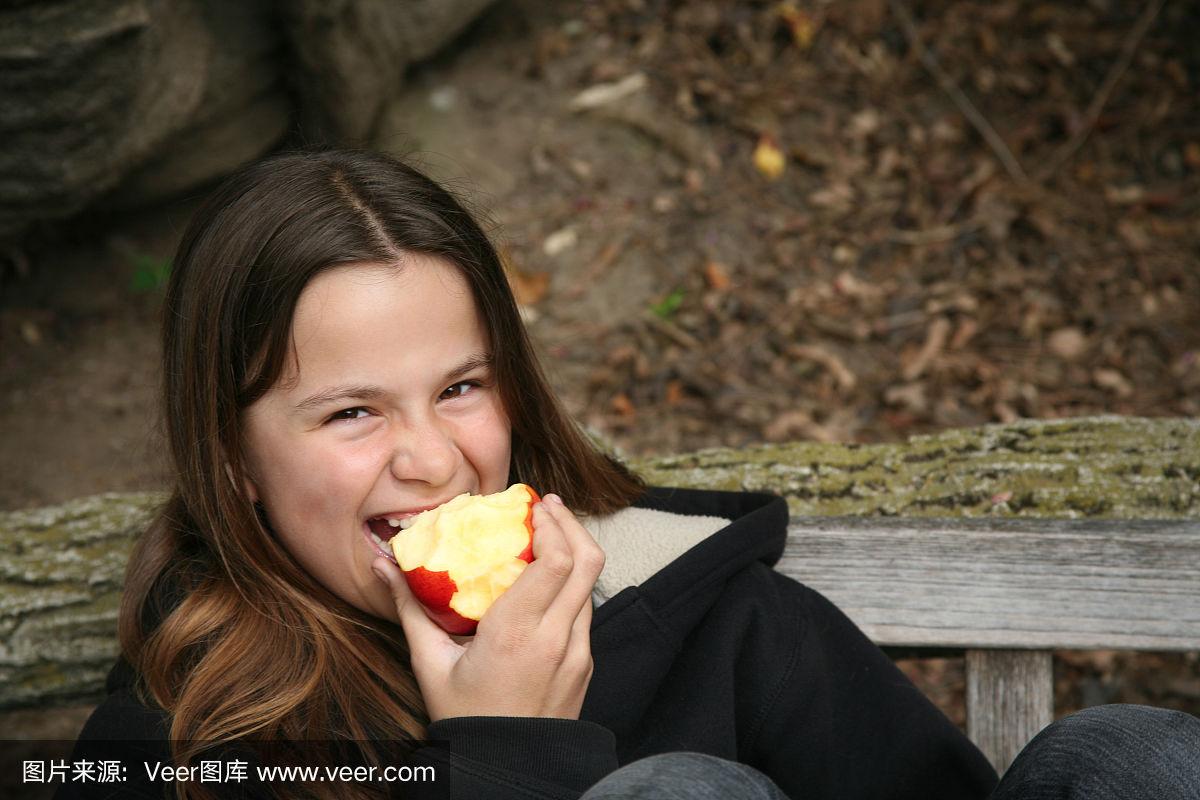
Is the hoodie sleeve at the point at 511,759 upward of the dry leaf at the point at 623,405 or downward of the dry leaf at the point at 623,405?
upward

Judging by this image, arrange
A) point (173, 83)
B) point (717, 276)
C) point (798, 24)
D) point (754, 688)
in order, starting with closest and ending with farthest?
point (754, 688) → point (173, 83) → point (717, 276) → point (798, 24)

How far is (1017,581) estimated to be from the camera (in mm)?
1937

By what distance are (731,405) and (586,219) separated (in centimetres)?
118

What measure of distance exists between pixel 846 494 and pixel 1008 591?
0.40 meters

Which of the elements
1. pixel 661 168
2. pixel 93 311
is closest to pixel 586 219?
pixel 661 168

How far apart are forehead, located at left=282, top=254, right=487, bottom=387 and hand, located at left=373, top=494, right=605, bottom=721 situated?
33 centimetres

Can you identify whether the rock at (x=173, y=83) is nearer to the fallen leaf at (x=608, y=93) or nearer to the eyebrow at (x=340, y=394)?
the fallen leaf at (x=608, y=93)

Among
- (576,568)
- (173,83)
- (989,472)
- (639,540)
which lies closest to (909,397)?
(989,472)

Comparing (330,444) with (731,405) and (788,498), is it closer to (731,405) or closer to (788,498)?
(788,498)

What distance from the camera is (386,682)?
5.93 ft

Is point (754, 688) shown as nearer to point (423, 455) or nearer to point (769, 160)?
point (423, 455)

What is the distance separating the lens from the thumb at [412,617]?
166 centimetres

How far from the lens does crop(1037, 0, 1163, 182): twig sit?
4.55 meters

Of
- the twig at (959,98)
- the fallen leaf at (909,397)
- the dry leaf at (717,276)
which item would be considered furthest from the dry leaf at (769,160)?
the fallen leaf at (909,397)
